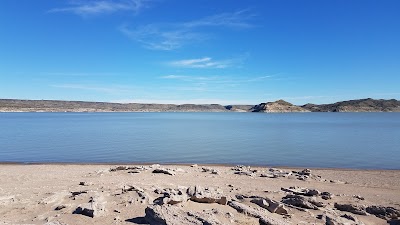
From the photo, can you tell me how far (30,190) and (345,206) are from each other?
11742 mm

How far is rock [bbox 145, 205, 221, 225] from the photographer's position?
8135mm

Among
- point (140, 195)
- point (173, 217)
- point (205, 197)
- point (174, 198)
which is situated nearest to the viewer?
point (173, 217)

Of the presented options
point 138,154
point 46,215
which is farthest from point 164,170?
point 138,154

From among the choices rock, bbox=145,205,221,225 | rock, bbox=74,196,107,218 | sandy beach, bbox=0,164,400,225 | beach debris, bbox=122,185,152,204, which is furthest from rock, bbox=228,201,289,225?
rock, bbox=74,196,107,218

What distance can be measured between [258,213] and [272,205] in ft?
3.20

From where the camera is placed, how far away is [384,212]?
1042cm

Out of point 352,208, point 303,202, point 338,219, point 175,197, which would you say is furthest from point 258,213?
point 352,208

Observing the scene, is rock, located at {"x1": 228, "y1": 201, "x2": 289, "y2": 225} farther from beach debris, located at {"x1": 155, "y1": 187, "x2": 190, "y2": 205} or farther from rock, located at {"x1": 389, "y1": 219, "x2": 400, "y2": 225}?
rock, located at {"x1": 389, "y1": 219, "x2": 400, "y2": 225}

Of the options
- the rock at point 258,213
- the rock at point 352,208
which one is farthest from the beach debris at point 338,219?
the rock at point 258,213

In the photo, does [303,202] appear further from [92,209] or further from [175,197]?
[92,209]

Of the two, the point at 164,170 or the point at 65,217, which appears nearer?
the point at 65,217

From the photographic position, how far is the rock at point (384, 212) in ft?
33.5

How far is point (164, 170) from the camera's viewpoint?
17.7 m

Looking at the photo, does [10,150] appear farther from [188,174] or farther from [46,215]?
[46,215]
